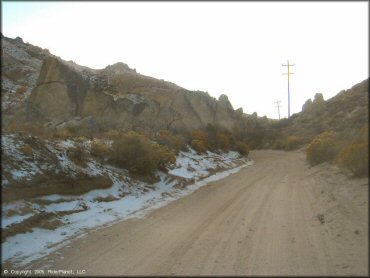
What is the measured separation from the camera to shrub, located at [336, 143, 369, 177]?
3.88 m

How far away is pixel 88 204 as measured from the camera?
47.3 ft

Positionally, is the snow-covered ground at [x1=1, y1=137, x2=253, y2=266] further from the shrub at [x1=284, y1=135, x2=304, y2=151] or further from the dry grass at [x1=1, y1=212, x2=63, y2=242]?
the shrub at [x1=284, y1=135, x2=304, y2=151]

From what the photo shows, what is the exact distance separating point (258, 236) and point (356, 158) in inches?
183

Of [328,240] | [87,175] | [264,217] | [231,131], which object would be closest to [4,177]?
[87,175]

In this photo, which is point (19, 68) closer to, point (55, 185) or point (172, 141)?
point (172, 141)

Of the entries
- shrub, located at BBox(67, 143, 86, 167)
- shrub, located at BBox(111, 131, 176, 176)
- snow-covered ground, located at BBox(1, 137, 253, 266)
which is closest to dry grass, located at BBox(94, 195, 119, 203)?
snow-covered ground, located at BBox(1, 137, 253, 266)

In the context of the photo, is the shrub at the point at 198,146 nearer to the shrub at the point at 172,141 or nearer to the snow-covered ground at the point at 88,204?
the shrub at the point at 172,141

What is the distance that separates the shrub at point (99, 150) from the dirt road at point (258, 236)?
6498mm

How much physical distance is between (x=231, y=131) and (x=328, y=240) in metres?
5.35

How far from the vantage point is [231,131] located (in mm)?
10703

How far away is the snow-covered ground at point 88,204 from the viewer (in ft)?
33.7

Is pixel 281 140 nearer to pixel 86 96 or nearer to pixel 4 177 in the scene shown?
pixel 4 177

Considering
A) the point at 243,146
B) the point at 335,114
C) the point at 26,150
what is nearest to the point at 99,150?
the point at 26,150

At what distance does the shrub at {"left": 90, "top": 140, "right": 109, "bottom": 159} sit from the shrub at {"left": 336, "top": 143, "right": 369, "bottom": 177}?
15.2 meters
